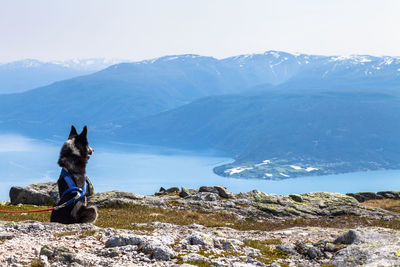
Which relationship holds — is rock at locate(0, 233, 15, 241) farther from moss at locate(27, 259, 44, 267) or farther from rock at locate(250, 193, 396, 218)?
rock at locate(250, 193, 396, 218)

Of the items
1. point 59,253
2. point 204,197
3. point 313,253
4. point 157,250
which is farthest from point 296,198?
point 59,253

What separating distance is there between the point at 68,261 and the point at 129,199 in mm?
25158

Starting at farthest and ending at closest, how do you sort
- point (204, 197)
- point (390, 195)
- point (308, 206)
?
point (390, 195) < point (308, 206) < point (204, 197)

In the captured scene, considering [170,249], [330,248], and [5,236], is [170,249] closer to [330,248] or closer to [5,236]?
[5,236]

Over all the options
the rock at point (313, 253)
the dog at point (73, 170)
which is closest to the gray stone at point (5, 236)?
the dog at point (73, 170)

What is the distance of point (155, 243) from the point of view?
1166 centimetres

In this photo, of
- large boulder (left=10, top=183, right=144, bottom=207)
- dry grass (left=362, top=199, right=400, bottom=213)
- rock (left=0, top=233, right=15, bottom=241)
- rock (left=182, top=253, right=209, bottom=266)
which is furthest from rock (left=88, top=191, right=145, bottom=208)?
dry grass (left=362, top=199, right=400, bottom=213)

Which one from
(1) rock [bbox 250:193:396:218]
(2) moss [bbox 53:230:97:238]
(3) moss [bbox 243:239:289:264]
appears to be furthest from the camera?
(1) rock [bbox 250:193:396:218]

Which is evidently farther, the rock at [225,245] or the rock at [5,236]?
the rock at [225,245]

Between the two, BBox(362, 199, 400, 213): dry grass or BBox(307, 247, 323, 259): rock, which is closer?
BBox(307, 247, 323, 259): rock

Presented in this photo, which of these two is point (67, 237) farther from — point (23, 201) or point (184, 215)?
point (23, 201)

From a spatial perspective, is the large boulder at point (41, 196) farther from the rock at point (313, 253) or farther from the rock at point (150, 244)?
the rock at point (313, 253)

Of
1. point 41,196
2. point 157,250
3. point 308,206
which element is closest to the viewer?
point 157,250

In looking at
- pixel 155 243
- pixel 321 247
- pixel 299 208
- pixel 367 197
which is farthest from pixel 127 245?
pixel 367 197
